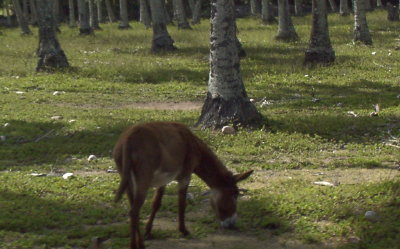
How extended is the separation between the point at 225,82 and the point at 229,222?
205 inches

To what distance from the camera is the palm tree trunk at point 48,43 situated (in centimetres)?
2000

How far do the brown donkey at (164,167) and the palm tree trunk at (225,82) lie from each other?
4823 mm

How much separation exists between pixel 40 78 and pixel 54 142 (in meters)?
7.61

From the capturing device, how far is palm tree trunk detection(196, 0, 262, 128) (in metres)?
11.5

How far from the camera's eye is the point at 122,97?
1566cm

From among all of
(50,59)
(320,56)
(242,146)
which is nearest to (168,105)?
(242,146)

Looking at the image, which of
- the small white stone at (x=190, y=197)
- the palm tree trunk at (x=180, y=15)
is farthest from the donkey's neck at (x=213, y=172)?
the palm tree trunk at (x=180, y=15)

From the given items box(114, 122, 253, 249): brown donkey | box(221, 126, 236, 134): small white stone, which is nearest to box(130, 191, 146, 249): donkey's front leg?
box(114, 122, 253, 249): brown donkey

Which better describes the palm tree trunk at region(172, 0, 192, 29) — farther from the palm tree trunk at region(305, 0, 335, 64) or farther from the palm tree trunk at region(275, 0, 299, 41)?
the palm tree trunk at region(305, 0, 335, 64)

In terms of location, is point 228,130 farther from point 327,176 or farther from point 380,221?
point 380,221

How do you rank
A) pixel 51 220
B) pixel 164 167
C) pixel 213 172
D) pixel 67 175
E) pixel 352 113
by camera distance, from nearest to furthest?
pixel 164 167
pixel 213 172
pixel 51 220
pixel 67 175
pixel 352 113

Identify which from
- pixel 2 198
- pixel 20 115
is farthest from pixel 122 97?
pixel 2 198

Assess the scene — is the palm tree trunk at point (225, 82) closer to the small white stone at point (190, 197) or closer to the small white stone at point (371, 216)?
the small white stone at point (190, 197)

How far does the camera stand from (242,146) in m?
10.5
